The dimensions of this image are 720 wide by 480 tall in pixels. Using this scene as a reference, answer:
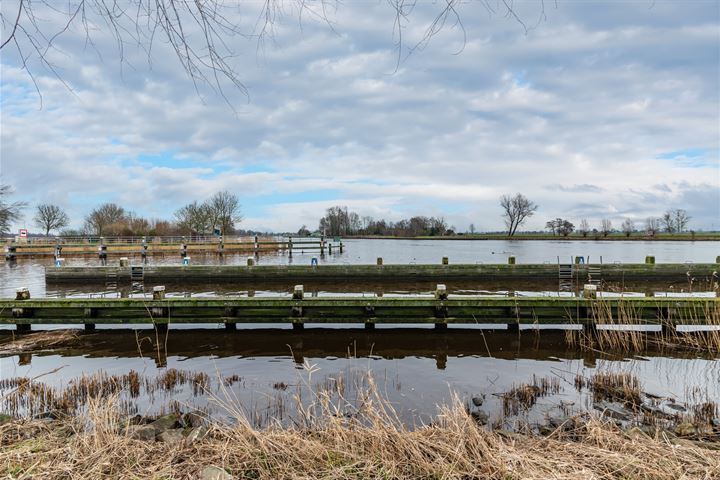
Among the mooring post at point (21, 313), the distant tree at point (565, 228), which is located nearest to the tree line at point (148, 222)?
the mooring post at point (21, 313)

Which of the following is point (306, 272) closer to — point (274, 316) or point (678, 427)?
point (274, 316)

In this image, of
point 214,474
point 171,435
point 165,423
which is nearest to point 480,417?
point 214,474

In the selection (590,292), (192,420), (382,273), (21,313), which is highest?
(590,292)

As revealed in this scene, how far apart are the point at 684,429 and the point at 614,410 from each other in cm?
90

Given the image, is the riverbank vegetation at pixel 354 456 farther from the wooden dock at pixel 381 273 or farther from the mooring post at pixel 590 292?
the wooden dock at pixel 381 273

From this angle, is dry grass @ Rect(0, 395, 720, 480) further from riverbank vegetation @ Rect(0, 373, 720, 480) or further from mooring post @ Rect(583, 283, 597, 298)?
mooring post @ Rect(583, 283, 597, 298)

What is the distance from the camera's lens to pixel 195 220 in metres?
53.2

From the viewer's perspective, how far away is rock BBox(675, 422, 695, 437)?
493cm

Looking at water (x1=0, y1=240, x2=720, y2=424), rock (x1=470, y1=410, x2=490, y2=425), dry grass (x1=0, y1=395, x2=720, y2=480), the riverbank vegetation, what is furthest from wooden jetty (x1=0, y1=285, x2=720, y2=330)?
dry grass (x1=0, y1=395, x2=720, y2=480)

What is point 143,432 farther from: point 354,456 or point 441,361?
point 441,361

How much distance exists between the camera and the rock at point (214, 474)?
9.71 feet

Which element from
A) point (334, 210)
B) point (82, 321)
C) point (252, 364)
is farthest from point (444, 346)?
point (334, 210)

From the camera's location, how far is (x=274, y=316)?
11.0 metres

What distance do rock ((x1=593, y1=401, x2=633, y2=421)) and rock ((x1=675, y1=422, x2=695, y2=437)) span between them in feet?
2.03
